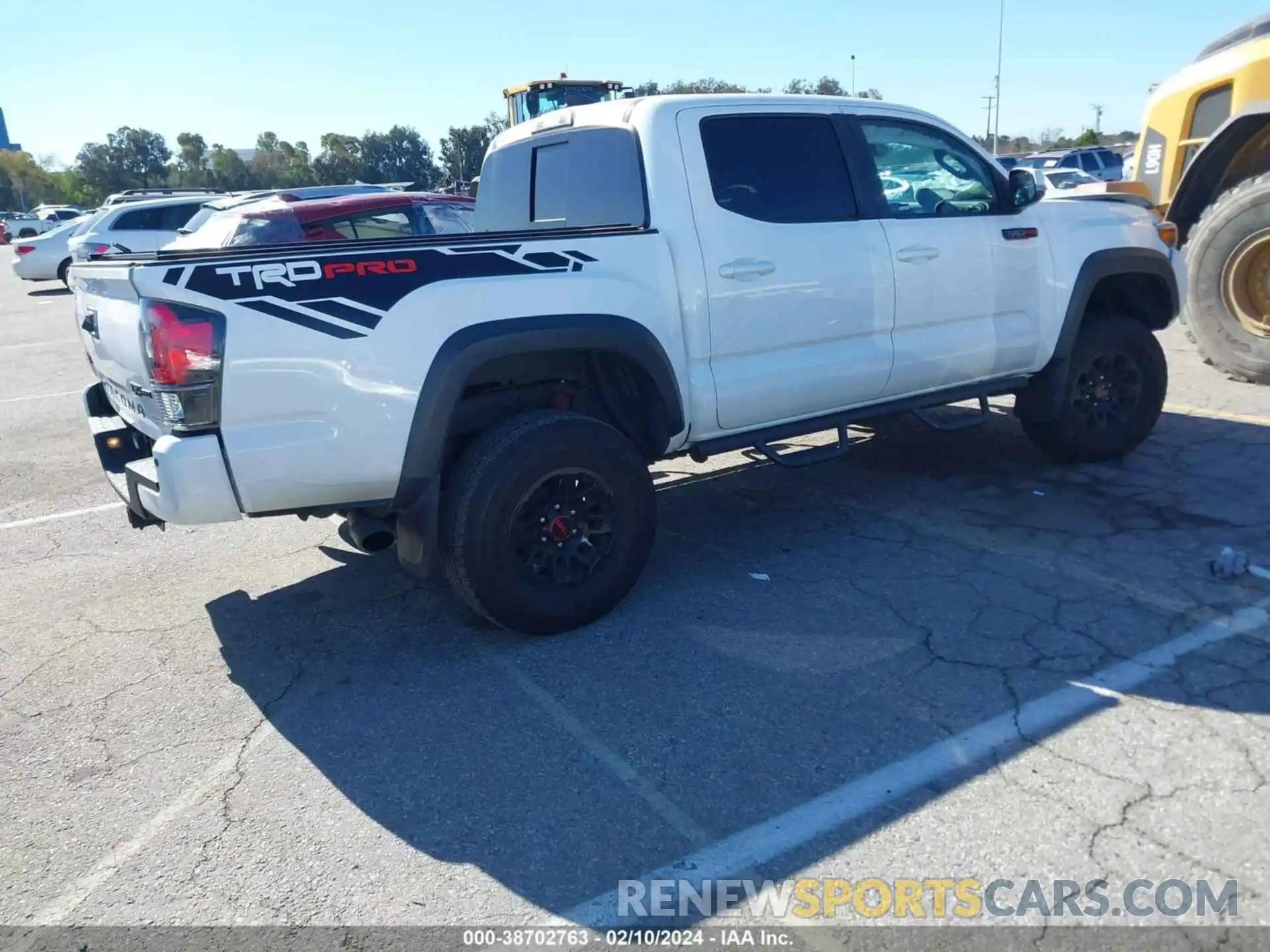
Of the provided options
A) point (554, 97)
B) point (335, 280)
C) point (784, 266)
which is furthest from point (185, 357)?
point (554, 97)

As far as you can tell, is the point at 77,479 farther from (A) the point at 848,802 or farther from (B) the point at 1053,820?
(B) the point at 1053,820

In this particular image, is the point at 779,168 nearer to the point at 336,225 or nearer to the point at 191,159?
the point at 336,225

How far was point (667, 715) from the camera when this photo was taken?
3496mm

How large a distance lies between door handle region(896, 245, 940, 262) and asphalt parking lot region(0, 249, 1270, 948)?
137 centimetres

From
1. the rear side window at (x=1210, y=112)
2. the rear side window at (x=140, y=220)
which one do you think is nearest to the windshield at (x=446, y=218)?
the rear side window at (x=1210, y=112)

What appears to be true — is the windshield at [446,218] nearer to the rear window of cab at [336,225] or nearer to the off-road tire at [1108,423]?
the rear window of cab at [336,225]

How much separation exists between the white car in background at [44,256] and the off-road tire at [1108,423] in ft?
71.0

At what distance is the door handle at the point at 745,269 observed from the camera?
4324 millimetres

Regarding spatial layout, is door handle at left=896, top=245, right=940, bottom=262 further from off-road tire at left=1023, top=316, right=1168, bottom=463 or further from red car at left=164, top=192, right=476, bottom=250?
red car at left=164, top=192, right=476, bottom=250

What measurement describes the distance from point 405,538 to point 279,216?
7651 millimetres

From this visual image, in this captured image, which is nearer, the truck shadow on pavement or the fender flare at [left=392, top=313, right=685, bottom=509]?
the truck shadow on pavement

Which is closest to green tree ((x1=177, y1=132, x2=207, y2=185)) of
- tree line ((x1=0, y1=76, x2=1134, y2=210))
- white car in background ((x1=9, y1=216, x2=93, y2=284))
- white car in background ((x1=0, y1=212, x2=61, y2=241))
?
tree line ((x1=0, y1=76, x2=1134, y2=210))

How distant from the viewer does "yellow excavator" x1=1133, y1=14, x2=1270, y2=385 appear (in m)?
7.34

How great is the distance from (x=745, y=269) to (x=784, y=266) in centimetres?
22
